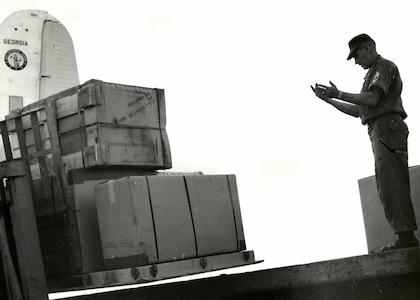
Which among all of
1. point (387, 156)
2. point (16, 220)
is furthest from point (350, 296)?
point (16, 220)

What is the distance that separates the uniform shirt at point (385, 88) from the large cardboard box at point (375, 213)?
0.60 meters

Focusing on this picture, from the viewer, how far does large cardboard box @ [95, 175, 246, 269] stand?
444cm

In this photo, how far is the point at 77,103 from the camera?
489 cm

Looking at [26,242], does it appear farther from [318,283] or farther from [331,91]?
[331,91]

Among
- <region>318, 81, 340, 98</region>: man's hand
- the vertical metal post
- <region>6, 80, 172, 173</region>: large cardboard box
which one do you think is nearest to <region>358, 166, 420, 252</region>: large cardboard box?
<region>318, 81, 340, 98</region>: man's hand

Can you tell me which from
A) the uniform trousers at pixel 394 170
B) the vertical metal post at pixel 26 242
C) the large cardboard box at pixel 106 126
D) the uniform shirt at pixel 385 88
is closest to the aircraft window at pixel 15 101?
the large cardboard box at pixel 106 126

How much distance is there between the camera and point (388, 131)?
4.35 m

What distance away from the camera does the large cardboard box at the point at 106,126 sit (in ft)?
15.7

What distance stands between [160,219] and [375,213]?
1565 mm

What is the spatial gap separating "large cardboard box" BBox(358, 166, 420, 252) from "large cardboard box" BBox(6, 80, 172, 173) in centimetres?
144

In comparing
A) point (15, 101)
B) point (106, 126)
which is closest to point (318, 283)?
point (106, 126)

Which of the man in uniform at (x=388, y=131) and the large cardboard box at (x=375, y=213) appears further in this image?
the large cardboard box at (x=375, y=213)

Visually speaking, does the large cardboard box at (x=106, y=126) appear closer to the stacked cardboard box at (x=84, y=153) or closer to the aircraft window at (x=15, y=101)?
the stacked cardboard box at (x=84, y=153)

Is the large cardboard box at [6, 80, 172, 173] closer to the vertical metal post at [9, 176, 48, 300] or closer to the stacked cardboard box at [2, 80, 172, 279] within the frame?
the stacked cardboard box at [2, 80, 172, 279]
